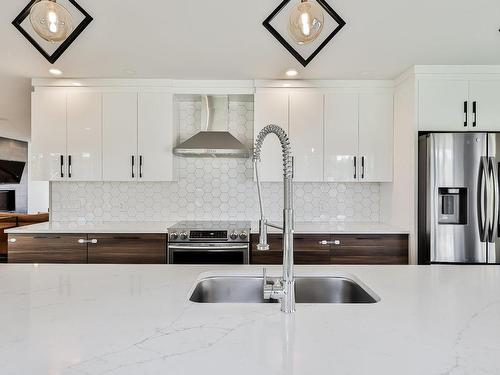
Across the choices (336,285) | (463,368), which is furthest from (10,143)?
(463,368)

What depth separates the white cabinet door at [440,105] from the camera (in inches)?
122

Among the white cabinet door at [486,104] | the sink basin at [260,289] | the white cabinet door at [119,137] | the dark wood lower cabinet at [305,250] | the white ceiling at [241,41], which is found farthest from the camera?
the white cabinet door at [119,137]

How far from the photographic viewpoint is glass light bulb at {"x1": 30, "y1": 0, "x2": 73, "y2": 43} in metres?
1.29

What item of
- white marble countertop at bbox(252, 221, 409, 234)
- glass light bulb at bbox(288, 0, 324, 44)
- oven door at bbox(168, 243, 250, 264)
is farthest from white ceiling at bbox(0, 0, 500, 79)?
oven door at bbox(168, 243, 250, 264)

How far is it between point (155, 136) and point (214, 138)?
1.94 ft

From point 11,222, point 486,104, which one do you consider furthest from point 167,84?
point 11,222

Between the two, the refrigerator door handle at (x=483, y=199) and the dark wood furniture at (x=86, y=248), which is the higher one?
the refrigerator door handle at (x=483, y=199)

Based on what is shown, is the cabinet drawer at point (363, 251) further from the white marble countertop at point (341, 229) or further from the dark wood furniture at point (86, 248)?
the dark wood furniture at point (86, 248)

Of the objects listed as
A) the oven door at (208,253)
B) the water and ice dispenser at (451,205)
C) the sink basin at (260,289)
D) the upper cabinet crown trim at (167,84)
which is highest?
the upper cabinet crown trim at (167,84)

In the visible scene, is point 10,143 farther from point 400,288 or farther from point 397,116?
point 400,288

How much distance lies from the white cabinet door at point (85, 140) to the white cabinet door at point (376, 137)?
8.56ft

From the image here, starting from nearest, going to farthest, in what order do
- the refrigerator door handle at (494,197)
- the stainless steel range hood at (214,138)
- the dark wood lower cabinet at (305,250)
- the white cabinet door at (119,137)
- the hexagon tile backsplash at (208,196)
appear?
1. the refrigerator door handle at (494,197)
2. the dark wood lower cabinet at (305,250)
3. the stainless steel range hood at (214,138)
4. the white cabinet door at (119,137)
5. the hexagon tile backsplash at (208,196)

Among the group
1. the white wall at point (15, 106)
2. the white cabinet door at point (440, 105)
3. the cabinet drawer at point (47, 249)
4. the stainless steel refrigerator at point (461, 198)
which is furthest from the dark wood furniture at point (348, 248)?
the white wall at point (15, 106)

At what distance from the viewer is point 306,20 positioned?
1.37 m
